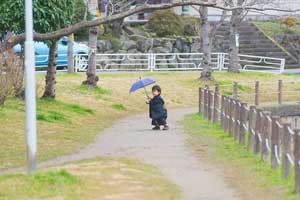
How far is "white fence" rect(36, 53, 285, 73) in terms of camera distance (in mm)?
35656

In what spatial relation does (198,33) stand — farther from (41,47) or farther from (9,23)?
(9,23)

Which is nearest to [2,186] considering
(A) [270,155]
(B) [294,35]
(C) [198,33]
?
(A) [270,155]

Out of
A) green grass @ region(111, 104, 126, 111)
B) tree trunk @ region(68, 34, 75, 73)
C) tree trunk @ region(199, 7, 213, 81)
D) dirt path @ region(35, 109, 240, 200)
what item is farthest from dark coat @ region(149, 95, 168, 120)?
tree trunk @ region(68, 34, 75, 73)

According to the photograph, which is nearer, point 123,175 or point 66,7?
point 123,175

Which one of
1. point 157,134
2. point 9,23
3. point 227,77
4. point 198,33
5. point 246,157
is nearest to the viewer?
point 246,157

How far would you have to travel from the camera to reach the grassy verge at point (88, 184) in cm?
1072

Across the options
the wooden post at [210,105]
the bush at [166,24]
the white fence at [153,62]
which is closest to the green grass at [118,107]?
the wooden post at [210,105]

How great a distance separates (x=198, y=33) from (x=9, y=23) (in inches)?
985

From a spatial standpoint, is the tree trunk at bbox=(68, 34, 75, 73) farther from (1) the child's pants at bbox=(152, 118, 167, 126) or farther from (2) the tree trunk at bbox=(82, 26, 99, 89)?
(1) the child's pants at bbox=(152, 118, 167, 126)

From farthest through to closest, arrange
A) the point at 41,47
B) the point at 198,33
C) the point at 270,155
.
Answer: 1. the point at 198,33
2. the point at 41,47
3. the point at 270,155

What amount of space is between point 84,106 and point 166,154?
908 centimetres

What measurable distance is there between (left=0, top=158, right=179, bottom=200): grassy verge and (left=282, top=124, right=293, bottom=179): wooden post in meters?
1.62

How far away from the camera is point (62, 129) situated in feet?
63.8

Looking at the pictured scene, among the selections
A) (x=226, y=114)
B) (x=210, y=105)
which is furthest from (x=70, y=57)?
(x=226, y=114)
